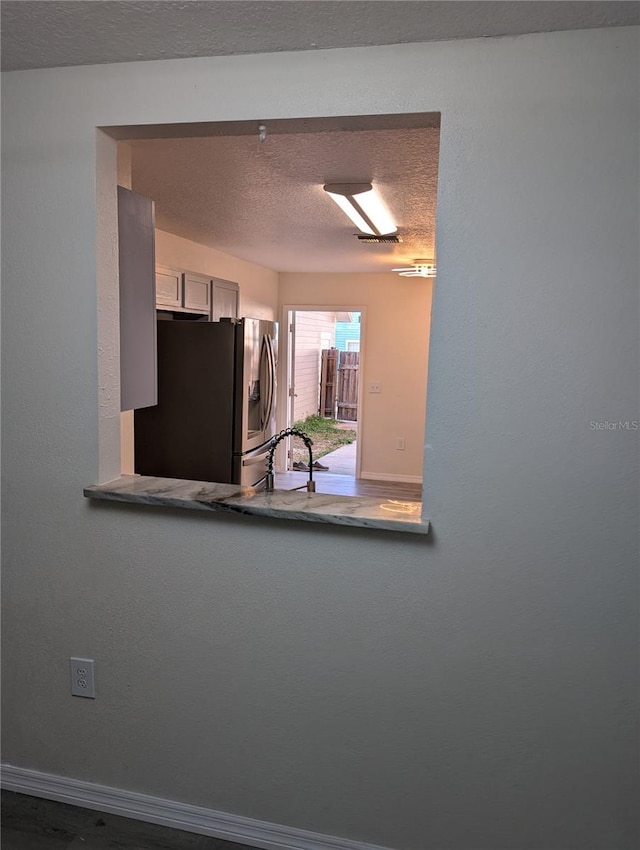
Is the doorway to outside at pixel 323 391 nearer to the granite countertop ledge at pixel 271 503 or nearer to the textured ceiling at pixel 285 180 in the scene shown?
the textured ceiling at pixel 285 180

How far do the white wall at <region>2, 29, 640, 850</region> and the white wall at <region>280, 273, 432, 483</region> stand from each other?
5.10 m

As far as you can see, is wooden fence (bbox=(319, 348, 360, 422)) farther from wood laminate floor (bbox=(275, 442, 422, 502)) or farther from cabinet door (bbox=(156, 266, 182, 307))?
cabinet door (bbox=(156, 266, 182, 307))

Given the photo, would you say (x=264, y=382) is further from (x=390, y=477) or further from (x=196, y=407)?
(x=390, y=477)

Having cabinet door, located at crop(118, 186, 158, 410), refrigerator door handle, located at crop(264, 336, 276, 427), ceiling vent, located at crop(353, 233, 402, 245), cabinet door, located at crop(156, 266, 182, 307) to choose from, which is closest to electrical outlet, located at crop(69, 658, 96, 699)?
cabinet door, located at crop(118, 186, 158, 410)

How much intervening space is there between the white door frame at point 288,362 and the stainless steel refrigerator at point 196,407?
3.29 metres

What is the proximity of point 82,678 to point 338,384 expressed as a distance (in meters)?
9.78

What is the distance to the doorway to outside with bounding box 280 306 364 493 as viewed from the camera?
7.39 meters

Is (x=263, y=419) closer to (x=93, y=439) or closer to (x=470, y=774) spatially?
(x=93, y=439)

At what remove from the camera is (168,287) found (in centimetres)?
410

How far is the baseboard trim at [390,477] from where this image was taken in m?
6.83

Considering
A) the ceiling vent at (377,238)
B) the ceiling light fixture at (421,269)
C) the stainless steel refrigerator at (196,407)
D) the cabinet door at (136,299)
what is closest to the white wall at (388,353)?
the ceiling light fixture at (421,269)

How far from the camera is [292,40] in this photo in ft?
4.93

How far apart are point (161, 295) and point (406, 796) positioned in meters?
3.30

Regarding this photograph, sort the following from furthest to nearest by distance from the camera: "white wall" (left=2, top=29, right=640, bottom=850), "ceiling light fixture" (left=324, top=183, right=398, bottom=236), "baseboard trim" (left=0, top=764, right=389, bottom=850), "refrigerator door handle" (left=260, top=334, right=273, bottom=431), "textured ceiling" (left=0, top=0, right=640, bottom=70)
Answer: "refrigerator door handle" (left=260, top=334, right=273, bottom=431) < "ceiling light fixture" (left=324, top=183, right=398, bottom=236) < "baseboard trim" (left=0, top=764, right=389, bottom=850) < "white wall" (left=2, top=29, right=640, bottom=850) < "textured ceiling" (left=0, top=0, right=640, bottom=70)
